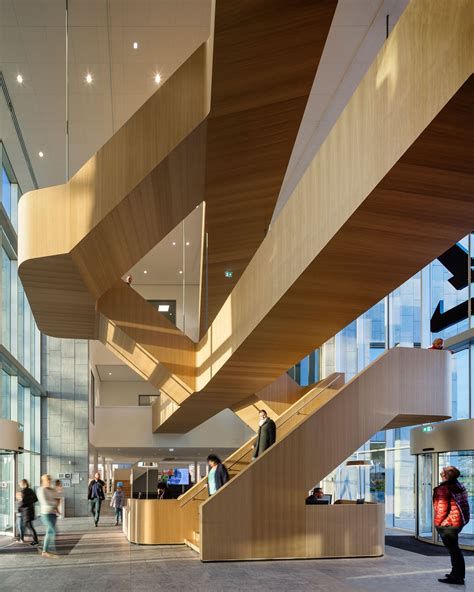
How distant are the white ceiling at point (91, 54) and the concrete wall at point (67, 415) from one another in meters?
14.6

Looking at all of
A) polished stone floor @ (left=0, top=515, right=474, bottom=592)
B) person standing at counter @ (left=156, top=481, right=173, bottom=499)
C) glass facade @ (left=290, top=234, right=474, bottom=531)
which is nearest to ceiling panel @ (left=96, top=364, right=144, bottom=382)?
glass facade @ (left=290, top=234, right=474, bottom=531)

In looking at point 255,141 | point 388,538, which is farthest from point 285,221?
point 388,538

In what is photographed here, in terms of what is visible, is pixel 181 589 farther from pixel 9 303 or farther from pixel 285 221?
pixel 9 303

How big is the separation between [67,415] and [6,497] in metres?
10.9

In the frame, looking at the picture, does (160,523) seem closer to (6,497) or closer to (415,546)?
(415,546)

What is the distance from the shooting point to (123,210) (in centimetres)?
A: 968

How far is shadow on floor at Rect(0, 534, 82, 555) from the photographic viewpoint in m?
14.3

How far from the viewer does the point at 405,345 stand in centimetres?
2158

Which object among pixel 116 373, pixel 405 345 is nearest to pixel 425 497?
pixel 405 345

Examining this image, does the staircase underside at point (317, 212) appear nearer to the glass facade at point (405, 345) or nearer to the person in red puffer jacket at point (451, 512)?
the person in red puffer jacket at point (451, 512)

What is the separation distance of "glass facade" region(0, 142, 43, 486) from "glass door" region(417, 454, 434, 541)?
9.88 meters

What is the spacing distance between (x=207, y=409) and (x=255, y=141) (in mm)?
11802

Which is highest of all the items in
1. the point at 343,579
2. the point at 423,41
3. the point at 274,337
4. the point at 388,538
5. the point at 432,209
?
the point at 423,41

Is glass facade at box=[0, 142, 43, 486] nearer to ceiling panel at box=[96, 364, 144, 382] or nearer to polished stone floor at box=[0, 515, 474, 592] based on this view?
polished stone floor at box=[0, 515, 474, 592]
